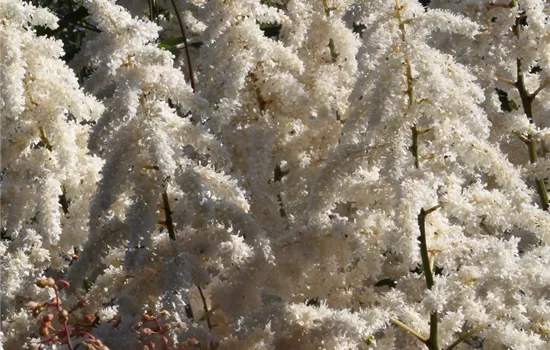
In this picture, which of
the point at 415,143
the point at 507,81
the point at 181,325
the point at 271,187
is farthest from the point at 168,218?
the point at 507,81

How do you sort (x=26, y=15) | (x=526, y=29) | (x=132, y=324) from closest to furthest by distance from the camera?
(x=132, y=324), (x=26, y=15), (x=526, y=29)

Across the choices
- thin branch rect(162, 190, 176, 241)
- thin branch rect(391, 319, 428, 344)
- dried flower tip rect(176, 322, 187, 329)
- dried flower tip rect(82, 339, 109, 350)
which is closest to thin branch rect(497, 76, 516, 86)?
thin branch rect(391, 319, 428, 344)

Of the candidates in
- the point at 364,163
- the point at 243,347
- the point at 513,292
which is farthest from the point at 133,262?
the point at 513,292

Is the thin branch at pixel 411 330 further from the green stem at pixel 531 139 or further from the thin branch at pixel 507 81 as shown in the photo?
the thin branch at pixel 507 81

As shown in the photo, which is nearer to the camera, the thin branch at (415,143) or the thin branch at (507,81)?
the thin branch at (415,143)

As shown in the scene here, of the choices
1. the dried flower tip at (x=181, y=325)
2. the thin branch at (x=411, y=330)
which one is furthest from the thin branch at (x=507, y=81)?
the dried flower tip at (x=181, y=325)

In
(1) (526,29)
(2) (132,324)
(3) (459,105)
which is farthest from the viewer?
(1) (526,29)

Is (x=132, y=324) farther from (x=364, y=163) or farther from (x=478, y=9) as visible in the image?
(x=478, y=9)

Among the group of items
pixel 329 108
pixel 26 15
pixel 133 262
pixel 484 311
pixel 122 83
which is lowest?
pixel 484 311

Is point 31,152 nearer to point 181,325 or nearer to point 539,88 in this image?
point 181,325
